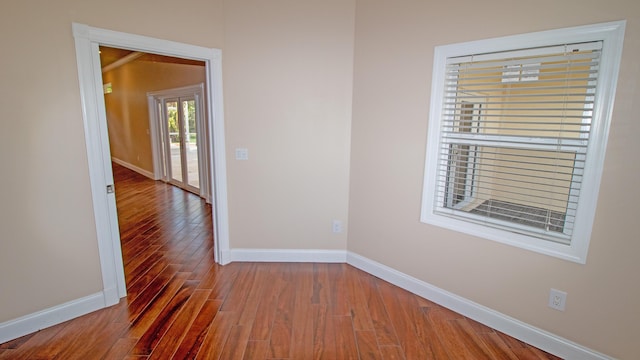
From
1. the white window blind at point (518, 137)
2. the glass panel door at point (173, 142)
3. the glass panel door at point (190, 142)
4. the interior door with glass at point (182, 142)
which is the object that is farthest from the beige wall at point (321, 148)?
the glass panel door at point (173, 142)

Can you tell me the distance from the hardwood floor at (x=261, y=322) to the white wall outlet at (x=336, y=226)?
36cm

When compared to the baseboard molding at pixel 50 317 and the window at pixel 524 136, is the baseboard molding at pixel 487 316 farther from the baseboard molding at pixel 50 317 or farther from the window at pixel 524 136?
the baseboard molding at pixel 50 317

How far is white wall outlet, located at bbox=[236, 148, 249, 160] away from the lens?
3131 mm

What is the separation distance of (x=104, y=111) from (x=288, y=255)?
206 cm

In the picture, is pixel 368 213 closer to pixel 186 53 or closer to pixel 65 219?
pixel 186 53

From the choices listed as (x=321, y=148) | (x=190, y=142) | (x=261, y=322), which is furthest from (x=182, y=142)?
(x=261, y=322)

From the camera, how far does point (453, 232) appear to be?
97.9 inches

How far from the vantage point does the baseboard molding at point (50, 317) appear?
2111 mm

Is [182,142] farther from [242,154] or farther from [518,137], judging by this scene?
[518,137]

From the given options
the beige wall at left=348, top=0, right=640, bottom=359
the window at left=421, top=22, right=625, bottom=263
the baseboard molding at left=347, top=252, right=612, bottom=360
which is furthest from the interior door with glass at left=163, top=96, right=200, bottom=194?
the window at left=421, top=22, right=625, bottom=263

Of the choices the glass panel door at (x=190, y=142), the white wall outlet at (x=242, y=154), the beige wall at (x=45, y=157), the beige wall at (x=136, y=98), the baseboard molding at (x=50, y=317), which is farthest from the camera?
the glass panel door at (x=190, y=142)

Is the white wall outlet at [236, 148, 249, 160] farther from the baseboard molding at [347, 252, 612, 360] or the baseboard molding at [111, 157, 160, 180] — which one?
the baseboard molding at [111, 157, 160, 180]

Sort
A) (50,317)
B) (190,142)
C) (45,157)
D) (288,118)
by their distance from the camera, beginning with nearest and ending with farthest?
(45,157) < (50,317) < (288,118) < (190,142)

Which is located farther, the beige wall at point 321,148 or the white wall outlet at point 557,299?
the white wall outlet at point 557,299
